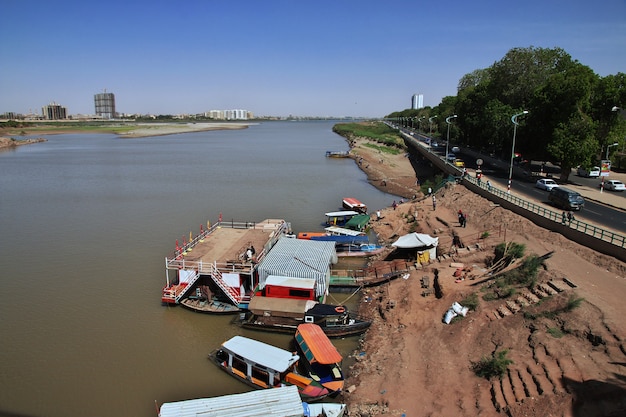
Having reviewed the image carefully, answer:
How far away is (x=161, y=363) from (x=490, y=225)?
2634cm

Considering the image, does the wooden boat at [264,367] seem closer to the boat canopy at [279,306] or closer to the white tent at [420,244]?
the boat canopy at [279,306]

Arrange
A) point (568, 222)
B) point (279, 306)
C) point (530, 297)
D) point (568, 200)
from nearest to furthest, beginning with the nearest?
Answer: point (530, 297)
point (279, 306)
point (568, 222)
point (568, 200)

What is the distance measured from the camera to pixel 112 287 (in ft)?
98.5

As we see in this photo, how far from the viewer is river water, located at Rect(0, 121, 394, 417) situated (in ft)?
66.0

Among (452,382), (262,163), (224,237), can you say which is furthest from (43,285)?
(262,163)

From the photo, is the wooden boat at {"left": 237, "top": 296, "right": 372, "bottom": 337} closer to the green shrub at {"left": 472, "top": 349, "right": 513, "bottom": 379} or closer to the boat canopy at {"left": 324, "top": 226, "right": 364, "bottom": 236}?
the green shrub at {"left": 472, "top": 349, "right": 513, "bottom": 379}

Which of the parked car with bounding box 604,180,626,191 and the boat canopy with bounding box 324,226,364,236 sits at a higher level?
the parked car with bounding box 604,180,626,191

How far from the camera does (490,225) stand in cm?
3522

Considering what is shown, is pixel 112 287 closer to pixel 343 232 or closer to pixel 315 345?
pixel 315 345

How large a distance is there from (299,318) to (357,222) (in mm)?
18660

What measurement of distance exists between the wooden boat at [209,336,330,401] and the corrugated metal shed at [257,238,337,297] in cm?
612

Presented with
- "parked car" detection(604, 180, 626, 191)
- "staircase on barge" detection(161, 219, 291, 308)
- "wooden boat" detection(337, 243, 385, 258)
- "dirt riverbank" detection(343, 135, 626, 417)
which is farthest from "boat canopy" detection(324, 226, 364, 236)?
"parked car" detection(604, 180, 626, 191)

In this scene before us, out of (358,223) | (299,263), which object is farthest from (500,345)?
(358,223)

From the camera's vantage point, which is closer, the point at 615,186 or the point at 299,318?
the point at 299,318
